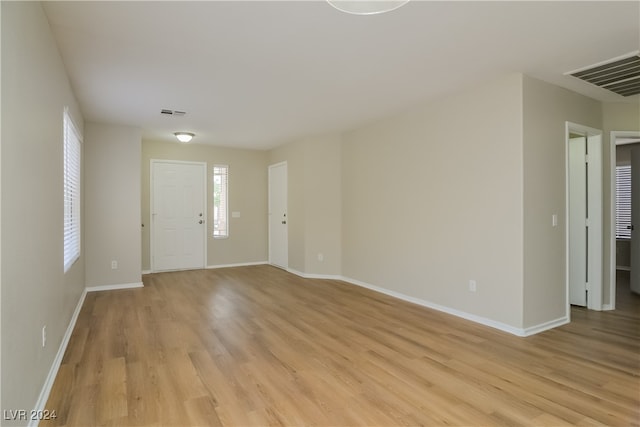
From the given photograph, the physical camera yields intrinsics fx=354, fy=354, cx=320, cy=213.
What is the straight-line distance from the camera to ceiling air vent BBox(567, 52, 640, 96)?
9.97 ft

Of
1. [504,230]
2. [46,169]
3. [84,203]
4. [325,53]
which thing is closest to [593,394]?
[504,230]

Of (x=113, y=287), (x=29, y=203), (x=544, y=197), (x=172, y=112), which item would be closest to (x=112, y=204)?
(x=113, y=287)

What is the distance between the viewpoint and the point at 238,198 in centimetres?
730

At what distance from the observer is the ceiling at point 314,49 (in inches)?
90.2

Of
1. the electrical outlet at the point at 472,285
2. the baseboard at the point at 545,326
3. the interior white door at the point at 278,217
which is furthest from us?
the interior white door at the point at 278,217

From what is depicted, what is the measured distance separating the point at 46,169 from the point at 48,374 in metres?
1.36

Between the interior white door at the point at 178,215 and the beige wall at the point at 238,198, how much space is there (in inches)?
5.5

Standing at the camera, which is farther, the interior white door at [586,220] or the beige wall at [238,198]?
the beige wall at [238,198]

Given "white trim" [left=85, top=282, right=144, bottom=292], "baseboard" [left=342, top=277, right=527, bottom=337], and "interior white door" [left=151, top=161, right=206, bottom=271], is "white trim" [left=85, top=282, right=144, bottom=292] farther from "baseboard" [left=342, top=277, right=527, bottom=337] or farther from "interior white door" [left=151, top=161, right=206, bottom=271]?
"baseboard" [left=342, top=277, right=527, bottom=337]

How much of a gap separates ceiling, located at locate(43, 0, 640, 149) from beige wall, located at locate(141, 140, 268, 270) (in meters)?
2.38

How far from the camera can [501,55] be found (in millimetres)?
2924

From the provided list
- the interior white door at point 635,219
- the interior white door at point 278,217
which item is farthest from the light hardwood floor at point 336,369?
the interior white door at point 278,217

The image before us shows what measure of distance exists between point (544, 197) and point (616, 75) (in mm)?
1268

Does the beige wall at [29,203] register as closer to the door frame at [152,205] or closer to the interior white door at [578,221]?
the door frame at [152,205]
